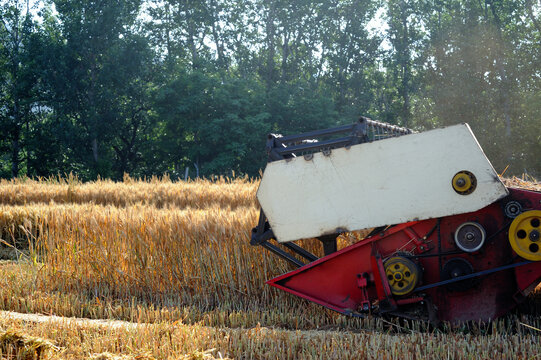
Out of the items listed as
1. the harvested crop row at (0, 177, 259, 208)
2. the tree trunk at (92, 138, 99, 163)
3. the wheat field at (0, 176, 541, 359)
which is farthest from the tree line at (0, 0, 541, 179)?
the wheat field at (0, 176, 541, 359)

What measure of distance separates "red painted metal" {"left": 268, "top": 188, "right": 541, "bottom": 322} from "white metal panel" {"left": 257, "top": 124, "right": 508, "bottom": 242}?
21 cm

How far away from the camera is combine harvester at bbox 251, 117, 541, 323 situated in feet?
14.3

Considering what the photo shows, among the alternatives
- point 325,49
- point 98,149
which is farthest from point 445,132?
point 325,49

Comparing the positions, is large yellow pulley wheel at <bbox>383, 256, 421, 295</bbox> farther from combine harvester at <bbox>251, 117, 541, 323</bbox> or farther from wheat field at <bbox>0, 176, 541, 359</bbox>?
wheat field at <bbox>0, 176, 541, 359</bbox>

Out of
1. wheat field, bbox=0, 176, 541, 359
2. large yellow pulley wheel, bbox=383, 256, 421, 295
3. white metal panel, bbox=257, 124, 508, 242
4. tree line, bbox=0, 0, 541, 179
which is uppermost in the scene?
tree line, bbox=0, 0, 541, 179

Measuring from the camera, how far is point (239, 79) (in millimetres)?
36969

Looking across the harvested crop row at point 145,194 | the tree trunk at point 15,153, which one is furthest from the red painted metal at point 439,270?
the tree trunk at point 15,153

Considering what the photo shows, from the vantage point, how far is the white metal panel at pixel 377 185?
14.3 ft

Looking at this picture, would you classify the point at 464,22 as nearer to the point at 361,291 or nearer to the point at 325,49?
the point at 325,49

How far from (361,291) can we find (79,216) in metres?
4.57

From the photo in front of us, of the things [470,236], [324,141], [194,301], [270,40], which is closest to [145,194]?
[194,301]

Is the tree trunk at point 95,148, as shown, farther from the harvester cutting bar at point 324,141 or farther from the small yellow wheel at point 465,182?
the small yellow wheel at point 465,182

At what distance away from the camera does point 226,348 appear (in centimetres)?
420

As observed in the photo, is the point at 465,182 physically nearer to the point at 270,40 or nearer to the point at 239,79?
the point at 239,79
